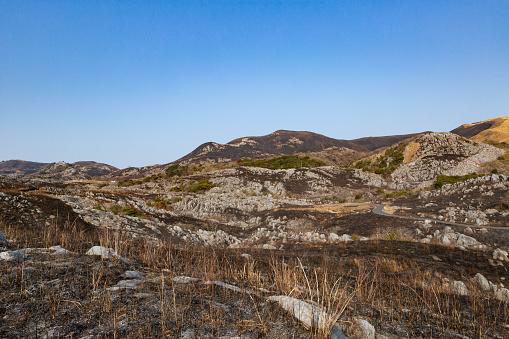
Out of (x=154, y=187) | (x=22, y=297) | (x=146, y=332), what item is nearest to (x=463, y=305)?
(x=146, y=332)

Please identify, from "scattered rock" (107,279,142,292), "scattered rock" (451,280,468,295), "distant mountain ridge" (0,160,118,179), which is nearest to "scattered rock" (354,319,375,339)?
"scattered rock" (107,279,142,292)

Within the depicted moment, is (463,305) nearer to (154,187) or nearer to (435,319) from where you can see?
(435,319)

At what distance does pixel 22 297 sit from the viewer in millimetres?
3678

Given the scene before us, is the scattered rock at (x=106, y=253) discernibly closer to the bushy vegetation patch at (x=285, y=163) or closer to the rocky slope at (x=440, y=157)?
the rocky slope at (x=440, y=157)

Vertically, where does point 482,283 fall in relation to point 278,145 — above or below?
below

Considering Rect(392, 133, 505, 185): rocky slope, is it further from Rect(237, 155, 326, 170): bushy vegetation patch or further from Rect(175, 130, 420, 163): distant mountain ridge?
Rect(175, 130, 420, 163): distant mountain ridge

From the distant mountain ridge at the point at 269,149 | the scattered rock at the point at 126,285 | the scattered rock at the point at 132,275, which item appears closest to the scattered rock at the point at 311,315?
the scattered rock at the point at 126,285

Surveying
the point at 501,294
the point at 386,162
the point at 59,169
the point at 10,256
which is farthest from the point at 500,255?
the point at 59,169

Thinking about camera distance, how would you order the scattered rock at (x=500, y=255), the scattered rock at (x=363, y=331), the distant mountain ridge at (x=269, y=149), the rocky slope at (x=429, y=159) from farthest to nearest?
the distant mountain ridge at (x=269, y=149)
the rocky slope at (x=429, y=159)
the scattered rock at (x=500, y=255)
the scattered rock at (x=363, y=331)

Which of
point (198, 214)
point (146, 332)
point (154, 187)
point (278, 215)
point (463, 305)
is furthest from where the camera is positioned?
point (154, 187)

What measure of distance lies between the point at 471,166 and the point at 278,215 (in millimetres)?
47687


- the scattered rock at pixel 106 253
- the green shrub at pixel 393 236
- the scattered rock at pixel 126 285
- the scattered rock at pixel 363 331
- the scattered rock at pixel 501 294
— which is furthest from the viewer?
the green shrub at pixel 393 236

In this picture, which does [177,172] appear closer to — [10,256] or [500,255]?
[10,256]

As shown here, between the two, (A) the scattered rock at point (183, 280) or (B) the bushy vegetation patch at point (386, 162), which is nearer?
(A) the scattered rock at point (183, 280)
